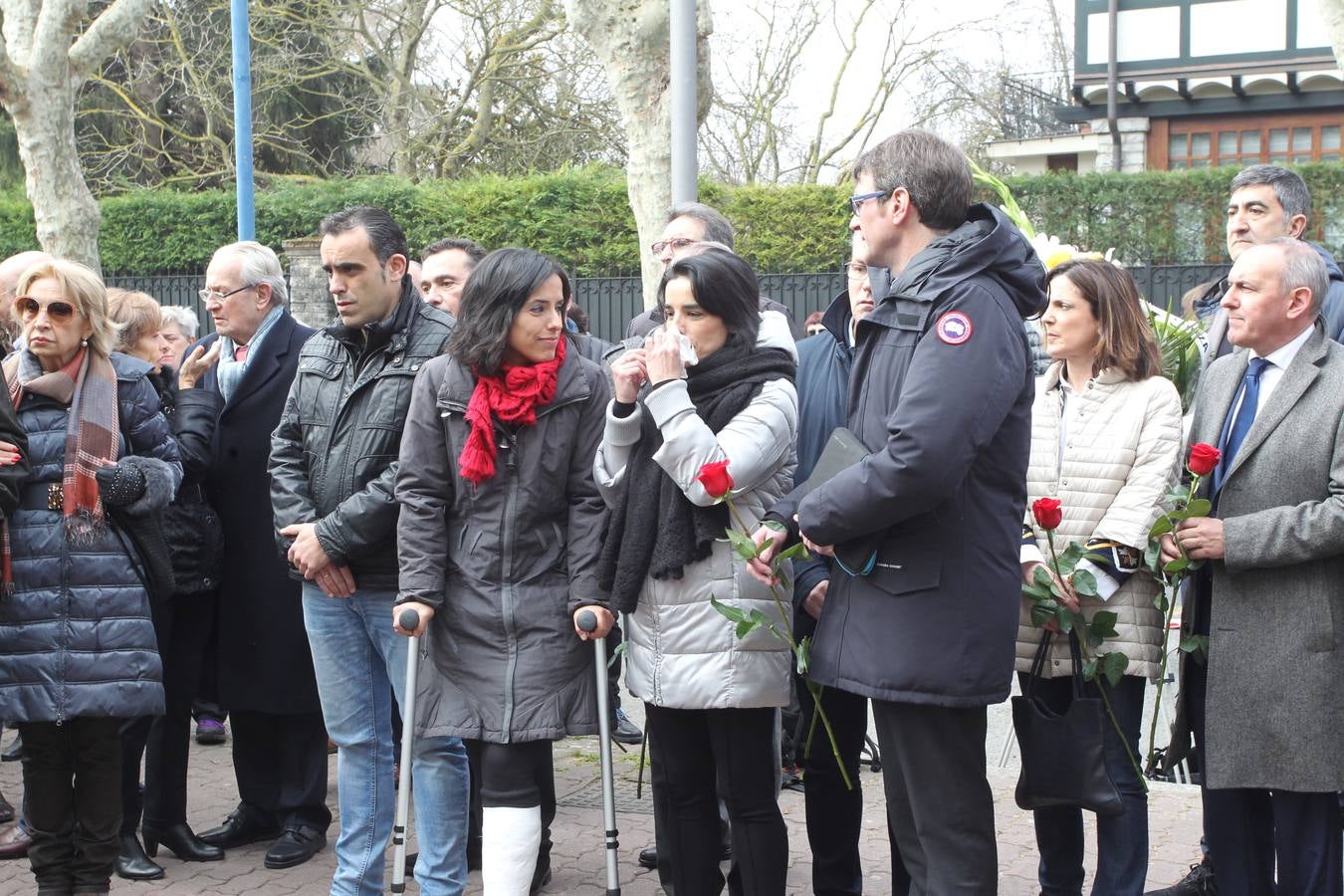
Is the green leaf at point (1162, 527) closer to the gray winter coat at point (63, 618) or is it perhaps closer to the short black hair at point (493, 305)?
the short black hair at point (493, 305)

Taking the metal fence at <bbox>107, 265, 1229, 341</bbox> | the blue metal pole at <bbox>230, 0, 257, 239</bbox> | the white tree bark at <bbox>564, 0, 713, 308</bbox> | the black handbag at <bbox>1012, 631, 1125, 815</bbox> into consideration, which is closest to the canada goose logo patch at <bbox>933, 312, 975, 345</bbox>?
the black handbag at <bbox>1012, 631, 1125, 815</bbox>

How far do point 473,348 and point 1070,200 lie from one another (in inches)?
590

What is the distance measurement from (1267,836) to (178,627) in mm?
3839

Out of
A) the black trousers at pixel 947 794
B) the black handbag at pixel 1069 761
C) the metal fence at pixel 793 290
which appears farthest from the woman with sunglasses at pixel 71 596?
the metal fence at pixel 793 290

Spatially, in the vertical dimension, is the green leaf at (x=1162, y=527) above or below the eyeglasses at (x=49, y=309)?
below

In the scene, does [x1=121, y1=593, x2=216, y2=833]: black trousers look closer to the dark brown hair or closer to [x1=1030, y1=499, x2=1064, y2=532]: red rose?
[x1=1030, y1=499, x2=1064, y2=532]: red rose

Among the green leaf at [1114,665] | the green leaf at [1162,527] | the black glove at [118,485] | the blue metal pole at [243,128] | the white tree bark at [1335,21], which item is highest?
the white tree bark at [1335,21]

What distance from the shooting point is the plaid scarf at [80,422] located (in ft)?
14.6

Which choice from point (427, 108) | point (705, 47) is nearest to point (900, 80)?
point (427, 108)

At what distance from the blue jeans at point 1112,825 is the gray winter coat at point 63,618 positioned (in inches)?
108

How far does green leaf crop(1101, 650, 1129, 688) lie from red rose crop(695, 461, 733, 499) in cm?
123

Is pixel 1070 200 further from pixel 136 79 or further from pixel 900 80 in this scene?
pixel 136 79

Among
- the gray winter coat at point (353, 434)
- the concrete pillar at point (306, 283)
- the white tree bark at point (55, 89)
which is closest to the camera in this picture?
the gray winter coat at point (353, 434)

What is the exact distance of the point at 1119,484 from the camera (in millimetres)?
4133
